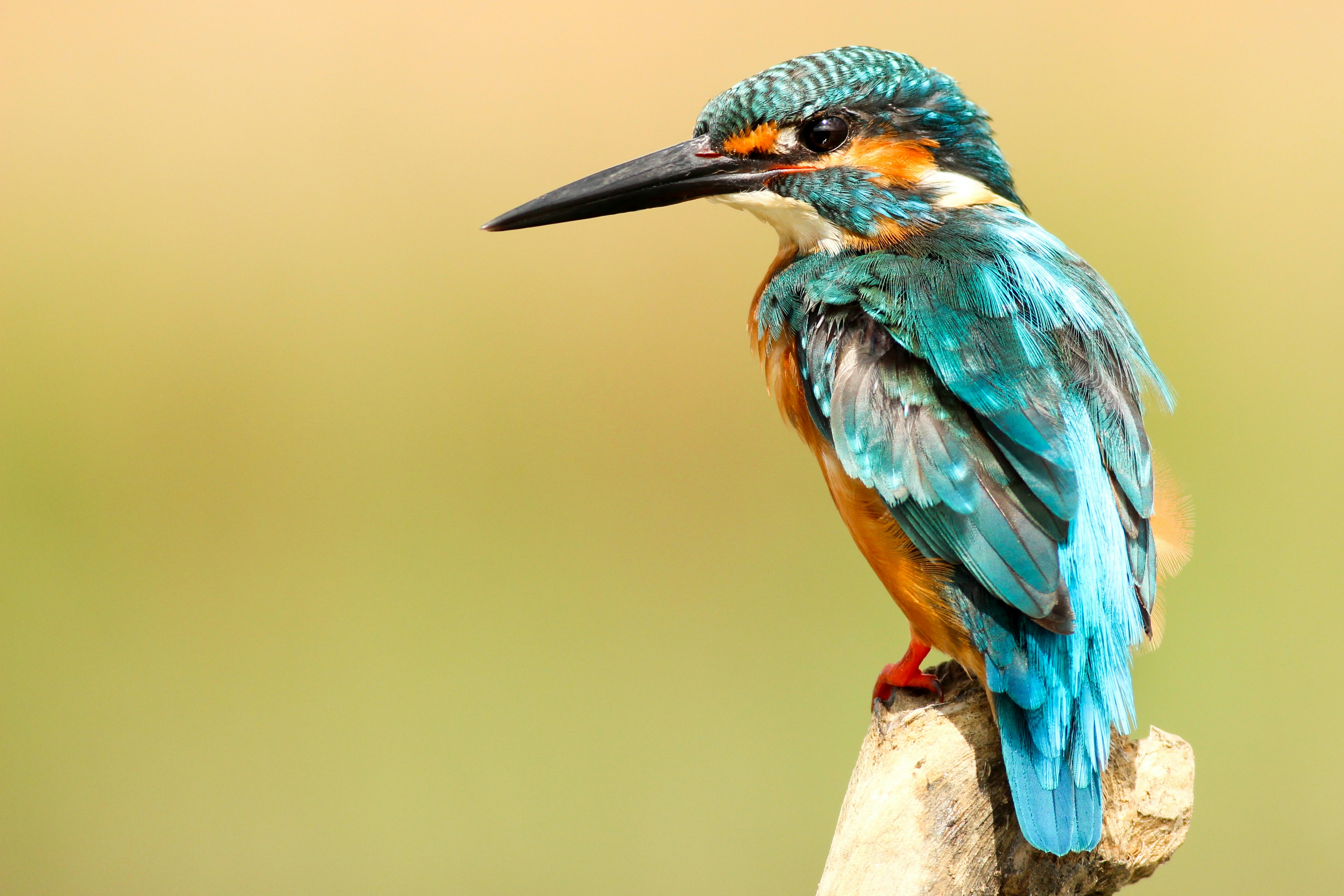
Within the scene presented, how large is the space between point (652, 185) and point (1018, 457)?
26.6 inches

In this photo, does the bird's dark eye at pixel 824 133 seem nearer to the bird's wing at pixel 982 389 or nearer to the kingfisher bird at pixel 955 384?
the kingfisher bird at pixel 955 384

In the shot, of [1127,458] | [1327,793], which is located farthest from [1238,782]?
[1127,458]

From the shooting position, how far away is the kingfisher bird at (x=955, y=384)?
3.99 ft

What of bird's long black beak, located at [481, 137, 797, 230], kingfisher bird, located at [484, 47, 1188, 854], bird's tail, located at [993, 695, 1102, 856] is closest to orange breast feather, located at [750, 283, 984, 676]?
kingfisher bird, located at [484, 47, 1188, 854]

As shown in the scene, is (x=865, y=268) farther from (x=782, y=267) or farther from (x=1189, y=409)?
(x=1189, y=409)

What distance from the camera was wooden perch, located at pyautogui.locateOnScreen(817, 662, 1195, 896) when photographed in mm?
1163

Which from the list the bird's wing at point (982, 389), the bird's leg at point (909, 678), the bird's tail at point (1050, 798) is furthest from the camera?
the bird's leg at point (909, 678)

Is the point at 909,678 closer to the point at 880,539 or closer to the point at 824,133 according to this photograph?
the point at 880,539

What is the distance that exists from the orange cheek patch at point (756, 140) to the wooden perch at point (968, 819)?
80cm

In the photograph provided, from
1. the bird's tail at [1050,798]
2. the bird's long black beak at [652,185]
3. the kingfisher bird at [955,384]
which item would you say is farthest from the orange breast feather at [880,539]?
the bird's long black beak at [652,185]

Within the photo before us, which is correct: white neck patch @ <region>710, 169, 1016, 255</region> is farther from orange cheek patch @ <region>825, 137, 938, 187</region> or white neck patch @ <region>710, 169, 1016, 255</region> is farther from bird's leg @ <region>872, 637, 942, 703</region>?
bird's leg @ <region>872, 637, 942, 703</region>

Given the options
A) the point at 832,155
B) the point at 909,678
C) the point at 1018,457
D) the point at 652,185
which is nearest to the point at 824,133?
the point at 832,155

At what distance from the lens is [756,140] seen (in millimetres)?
1544

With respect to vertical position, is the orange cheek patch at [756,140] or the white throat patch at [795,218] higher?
the orange cheek patch at [756,140]
